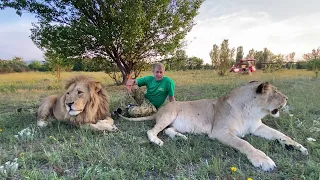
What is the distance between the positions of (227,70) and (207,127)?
15109 millimetres

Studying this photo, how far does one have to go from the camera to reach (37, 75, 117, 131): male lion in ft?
12.8

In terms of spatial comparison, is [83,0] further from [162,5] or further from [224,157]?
[224,157]

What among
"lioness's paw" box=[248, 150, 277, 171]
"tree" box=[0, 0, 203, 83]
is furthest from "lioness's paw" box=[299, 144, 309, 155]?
"tree" box=[0, 0, 203, 83]

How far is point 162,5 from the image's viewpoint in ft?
36.2

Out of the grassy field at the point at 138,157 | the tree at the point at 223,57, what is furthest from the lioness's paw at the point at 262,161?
the tree at the point at 223,57

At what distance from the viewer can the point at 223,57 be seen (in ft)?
59.3

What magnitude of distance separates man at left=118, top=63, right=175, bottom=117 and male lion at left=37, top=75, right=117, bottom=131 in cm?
61

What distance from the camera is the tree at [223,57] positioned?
58.6 feet

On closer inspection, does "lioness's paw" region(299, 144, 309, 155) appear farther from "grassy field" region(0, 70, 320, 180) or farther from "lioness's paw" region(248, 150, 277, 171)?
"lioness's paw" region(248, 150, 277, 171)

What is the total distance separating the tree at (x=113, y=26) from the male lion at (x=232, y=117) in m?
6.68

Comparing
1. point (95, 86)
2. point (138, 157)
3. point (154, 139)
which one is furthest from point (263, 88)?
point (95, 86)

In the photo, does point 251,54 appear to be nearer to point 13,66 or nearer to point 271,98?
point 271,98

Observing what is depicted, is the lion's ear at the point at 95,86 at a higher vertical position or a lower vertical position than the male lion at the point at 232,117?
higher

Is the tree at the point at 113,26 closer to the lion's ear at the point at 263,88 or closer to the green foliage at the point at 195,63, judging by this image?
the lion's ear at the point at 263,88
